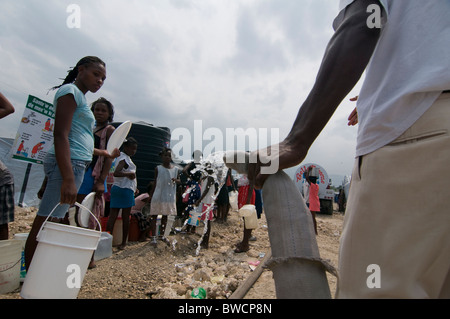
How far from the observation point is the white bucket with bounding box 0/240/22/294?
7.77 feet

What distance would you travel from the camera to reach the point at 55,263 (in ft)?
5.76

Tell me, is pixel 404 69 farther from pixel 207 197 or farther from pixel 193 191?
pixel 193 191

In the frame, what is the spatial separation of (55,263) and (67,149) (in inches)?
36.8

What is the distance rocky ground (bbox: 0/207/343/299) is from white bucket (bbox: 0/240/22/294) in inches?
3.3

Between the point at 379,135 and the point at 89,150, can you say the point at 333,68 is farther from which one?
the point at 89,150

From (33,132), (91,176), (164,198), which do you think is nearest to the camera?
Answer: (91,176)

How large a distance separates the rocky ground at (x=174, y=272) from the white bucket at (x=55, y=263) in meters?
0.98

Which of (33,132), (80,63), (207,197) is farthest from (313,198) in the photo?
(33,132)

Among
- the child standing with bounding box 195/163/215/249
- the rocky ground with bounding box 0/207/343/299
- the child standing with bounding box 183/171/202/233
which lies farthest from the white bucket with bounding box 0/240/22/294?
the child standing with bounding box 183/171/202/233

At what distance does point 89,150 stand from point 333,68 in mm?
2463

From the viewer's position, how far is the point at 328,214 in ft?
46.1

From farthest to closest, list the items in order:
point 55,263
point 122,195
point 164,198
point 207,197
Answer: point 207,197 < point 164,198 < point 122,195 < point 55,263

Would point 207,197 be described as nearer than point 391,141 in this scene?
No
